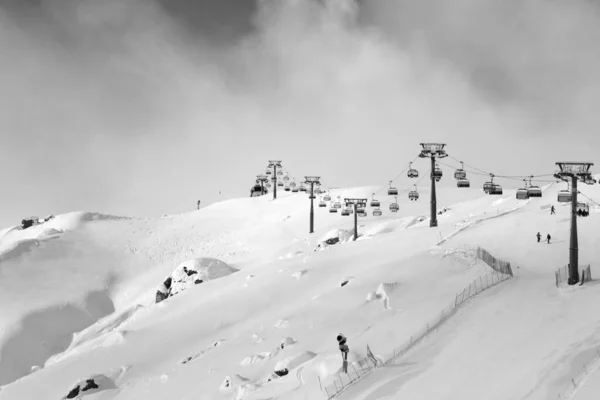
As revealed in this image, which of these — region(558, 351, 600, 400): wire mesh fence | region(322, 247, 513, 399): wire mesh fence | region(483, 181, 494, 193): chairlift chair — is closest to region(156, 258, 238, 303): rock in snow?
region(483, 181, 494, 193): chairlift chair

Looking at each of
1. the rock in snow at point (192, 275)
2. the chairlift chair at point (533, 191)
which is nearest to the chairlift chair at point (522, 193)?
the chairlift chair at point (533, 191)

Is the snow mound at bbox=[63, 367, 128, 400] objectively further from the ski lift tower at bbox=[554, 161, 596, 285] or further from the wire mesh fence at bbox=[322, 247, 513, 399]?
the ski lift tower at bbox=[554, 161, 596, 285]

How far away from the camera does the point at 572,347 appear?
55.7 feet

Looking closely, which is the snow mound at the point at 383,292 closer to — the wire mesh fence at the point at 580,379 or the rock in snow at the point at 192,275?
the wire mesh fence at the point at 580,379

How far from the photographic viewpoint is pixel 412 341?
1928 cm

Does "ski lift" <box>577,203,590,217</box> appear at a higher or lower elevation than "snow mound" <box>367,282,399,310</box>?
higher

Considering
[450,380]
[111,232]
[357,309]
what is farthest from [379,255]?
[111,232]

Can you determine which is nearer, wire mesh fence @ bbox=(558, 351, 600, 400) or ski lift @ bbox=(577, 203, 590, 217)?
wire mesh fence @ bbox=(558, 351, 600, 400)

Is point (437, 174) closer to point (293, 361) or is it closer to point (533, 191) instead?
point (533, 191)

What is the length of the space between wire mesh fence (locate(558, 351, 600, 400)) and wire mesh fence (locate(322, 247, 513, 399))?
583cm

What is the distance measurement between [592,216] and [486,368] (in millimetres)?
40579

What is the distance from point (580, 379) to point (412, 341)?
6.33 meters

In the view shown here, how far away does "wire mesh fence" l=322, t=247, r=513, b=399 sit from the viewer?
16.7 meters

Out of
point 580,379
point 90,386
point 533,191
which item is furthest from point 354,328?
point 533,191
